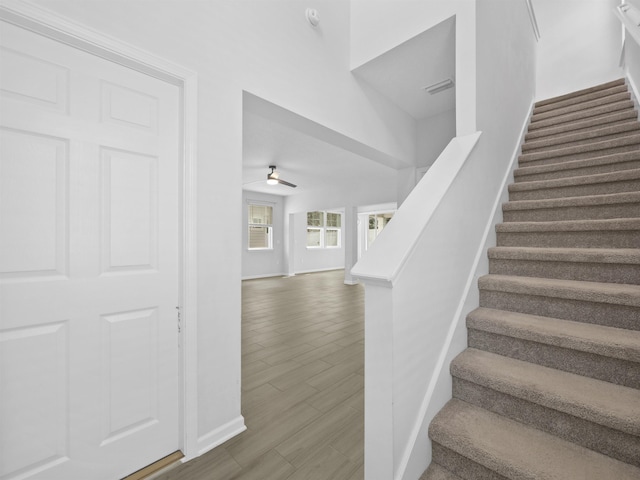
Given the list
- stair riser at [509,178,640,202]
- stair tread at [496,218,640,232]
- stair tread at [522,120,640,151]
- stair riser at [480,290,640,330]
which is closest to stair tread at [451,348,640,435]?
stair riser at [480,290,640,330]

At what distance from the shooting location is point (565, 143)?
2.69 metres

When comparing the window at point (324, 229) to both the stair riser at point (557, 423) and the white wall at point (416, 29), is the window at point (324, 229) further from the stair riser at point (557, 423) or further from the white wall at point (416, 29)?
the stair riser at point (557, 423)

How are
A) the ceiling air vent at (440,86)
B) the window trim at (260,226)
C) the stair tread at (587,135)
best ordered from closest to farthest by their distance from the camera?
the stair tread at (587,135) < the ceiling air vent at (440,86) < the window trim at (260,226)

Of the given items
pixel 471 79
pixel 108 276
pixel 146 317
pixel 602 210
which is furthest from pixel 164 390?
pixel 602 210

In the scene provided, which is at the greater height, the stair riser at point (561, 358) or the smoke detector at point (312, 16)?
the smoke detector at point (312, 16)

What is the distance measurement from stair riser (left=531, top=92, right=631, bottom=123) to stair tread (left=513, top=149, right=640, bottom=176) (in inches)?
52.6

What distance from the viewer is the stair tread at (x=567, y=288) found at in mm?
1304

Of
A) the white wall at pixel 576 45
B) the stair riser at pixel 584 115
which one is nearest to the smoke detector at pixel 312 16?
the stair riser at pixel 584 115

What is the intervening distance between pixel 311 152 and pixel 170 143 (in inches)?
134

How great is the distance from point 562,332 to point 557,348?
78 mm

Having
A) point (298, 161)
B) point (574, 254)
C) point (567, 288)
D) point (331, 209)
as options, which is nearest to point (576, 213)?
point (574, 254)

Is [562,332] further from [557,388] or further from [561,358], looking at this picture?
[557,388]

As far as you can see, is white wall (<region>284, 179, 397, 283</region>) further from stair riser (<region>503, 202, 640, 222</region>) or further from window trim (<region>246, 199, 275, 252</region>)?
stair riser (<region>503, 202, 640, 222</region>)

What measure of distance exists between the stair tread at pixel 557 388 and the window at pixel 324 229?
865cm
